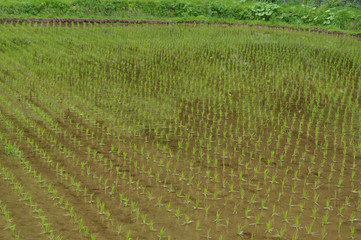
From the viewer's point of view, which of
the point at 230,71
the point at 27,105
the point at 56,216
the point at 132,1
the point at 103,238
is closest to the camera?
the point at 103,238

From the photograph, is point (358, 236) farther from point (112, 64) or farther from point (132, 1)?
point (132, 1)

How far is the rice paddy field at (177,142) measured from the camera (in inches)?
163

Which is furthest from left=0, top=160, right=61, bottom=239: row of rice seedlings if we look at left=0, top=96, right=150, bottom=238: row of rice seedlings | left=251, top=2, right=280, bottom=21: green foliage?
left=251, top=2, right=280, bottom=21: green foliage

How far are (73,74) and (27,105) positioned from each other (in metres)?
2.17

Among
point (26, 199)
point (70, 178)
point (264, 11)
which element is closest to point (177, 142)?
point (70, 178)

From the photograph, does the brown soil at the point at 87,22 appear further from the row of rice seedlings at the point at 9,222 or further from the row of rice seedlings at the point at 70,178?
the row of rice seedlings at the point at 9,222

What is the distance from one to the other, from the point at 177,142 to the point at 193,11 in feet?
41.8

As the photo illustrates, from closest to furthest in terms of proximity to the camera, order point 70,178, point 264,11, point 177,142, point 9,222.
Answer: point 9,222 → point 70,178 → point 177,142 → point 264,11

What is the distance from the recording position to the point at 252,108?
24.9ft

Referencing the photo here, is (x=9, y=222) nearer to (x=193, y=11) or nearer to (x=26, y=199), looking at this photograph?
(x=26, y=199)

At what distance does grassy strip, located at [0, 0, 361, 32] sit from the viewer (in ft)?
53.0

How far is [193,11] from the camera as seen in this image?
17703 mm

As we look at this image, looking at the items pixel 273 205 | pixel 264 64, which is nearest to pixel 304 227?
pixel 273 205

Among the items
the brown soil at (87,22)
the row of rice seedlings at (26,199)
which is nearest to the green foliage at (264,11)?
the brown soil at (87,22)
